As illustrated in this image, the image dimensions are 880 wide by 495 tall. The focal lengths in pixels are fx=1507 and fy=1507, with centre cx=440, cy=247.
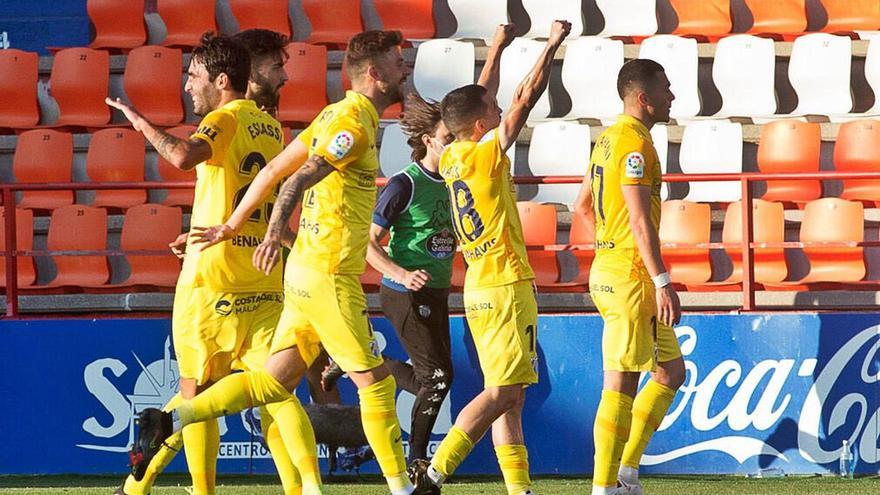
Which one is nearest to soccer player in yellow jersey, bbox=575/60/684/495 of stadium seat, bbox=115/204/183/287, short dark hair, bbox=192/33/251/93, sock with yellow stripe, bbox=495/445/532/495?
sock with yellow stripe, bbox=495/445/532/495

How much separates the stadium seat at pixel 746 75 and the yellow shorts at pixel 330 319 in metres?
7.65

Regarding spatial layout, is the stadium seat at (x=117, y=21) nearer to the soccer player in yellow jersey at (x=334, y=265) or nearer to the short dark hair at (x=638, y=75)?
the short dark hair at (x=638, y=75)

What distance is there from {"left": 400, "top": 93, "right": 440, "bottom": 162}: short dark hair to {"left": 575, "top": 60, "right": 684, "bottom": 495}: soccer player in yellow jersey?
1.15 metres

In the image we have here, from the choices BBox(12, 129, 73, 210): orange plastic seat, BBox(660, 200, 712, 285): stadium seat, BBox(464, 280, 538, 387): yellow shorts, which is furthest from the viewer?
BBox(12, 129, 73, 210): orange plastic seat

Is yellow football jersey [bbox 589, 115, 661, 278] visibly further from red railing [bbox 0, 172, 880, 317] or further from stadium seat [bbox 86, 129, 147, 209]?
stadium seat [bbox 86, 129, 147, 209]

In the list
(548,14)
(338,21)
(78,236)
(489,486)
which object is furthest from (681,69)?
(489,486)

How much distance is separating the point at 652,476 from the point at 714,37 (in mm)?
6003

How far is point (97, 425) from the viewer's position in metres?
9.74

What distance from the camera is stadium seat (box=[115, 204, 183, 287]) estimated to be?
12086mm

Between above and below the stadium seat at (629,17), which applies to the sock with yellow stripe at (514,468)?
below

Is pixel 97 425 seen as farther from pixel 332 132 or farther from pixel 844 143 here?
pixel 844 143

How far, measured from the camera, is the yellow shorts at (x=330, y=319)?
6398 millimetres

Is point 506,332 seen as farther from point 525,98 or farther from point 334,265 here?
point 525,98

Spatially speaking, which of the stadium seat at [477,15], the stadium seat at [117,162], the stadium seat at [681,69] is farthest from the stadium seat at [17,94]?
the stadium seat at [681,69]
